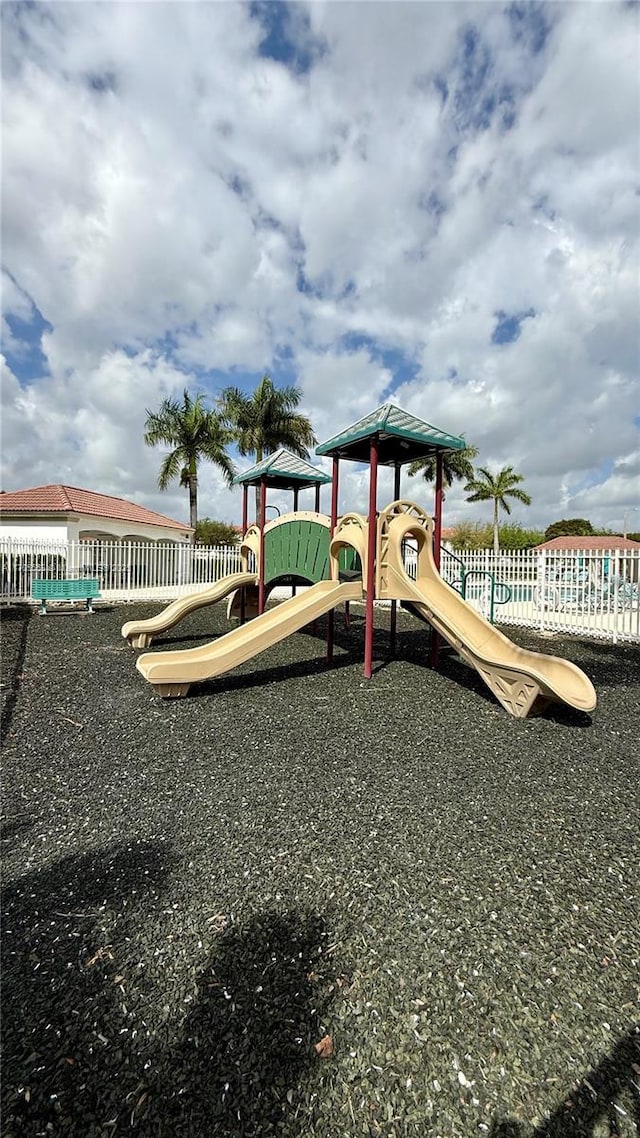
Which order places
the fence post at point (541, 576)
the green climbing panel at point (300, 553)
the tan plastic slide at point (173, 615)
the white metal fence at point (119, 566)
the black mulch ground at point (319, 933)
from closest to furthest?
the black mulch ground at point (319, 933), the green climbing panel at point (300, 553), the tan plastic slide at point (173, 615), the fence post at point (541, 576), the white metal fence at point (119, 566)

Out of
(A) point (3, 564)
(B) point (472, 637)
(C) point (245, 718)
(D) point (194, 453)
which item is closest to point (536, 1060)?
(C) point (245, 718)

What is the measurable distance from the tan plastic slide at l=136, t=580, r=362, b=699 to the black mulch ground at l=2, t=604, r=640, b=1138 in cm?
99

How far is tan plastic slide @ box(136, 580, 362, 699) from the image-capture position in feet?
18.4

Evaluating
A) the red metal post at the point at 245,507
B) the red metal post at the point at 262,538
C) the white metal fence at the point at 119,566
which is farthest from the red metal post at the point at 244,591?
the white metal fence at the point at 119,566

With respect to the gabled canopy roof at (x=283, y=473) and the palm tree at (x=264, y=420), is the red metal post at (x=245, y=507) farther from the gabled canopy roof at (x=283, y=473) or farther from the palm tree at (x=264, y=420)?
the palm tree at (x=264, y=420)

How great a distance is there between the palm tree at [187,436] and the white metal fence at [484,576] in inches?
351

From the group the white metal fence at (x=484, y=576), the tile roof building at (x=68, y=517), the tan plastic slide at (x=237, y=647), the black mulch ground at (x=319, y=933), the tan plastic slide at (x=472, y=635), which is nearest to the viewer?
the black mulch ground at (x=319, y=933)

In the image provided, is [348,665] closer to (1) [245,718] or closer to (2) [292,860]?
(1) [245,718]

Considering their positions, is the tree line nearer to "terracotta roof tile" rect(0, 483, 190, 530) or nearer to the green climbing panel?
"terracotta roof tile" rect(0, 483, 190, 530)

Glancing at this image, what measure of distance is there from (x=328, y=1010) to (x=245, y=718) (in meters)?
3.28

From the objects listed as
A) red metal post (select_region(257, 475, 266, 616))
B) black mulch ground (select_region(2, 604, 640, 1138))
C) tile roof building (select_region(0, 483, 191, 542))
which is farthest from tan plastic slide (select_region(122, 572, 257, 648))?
tile roof building (select_region(0, 483, 191, 542))

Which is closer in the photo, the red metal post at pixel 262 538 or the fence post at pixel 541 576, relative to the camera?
the red metal post at pixel 262 538

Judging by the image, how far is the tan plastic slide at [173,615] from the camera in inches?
362

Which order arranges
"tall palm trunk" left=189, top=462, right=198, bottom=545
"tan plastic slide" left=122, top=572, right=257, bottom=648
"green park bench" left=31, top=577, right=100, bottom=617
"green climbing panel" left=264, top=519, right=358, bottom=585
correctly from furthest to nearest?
"tall palm trunk" left=189, top=462, right=198, bottom=545 < "green park bench" left=31, top=577, right=100, bottom=617 < "tan plastic slide" left=122, top=572, right=257, bottom=648 < "green climbing panel" left=264, top=519, right=358, bottom=585
